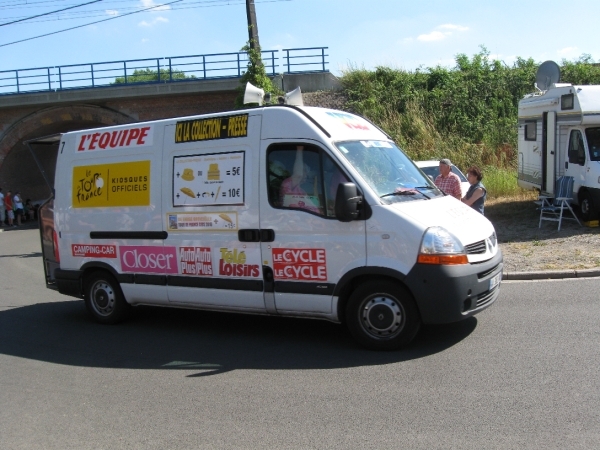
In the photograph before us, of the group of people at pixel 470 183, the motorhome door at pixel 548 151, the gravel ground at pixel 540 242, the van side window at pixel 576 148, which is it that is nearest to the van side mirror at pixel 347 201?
the group of people at pixel 470 183

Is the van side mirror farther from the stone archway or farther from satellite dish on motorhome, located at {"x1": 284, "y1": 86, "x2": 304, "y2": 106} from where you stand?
the stone archway

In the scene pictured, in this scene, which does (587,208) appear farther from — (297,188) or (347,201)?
(347,201)

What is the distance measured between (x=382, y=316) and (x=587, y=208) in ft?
30.1

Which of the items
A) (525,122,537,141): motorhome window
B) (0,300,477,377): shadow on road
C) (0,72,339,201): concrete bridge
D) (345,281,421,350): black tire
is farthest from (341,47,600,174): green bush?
(345,281,421,350): black tire

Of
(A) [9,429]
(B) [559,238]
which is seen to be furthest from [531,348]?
(B) [559,238]

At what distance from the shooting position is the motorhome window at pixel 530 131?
15.5 metres

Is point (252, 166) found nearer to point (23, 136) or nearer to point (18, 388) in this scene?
point (18, 388)

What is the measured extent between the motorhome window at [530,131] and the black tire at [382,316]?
11253mm

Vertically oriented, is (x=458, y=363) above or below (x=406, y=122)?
below

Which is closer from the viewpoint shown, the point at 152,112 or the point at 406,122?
the point at 406,122

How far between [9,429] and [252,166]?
3.37m

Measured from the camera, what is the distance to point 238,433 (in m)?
4.41

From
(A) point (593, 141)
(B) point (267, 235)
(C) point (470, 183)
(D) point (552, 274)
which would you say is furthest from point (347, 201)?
(A) point (593, 141)

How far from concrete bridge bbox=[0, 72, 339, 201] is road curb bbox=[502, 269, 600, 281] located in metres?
19.4
